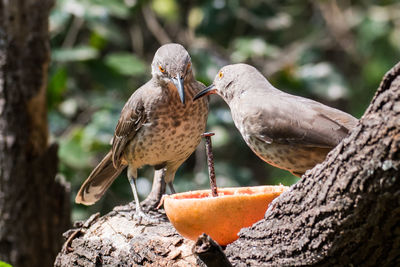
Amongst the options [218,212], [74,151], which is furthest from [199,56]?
[218,212]

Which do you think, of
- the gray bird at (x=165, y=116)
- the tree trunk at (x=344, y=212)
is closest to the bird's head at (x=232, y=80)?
the gray bird at (x=165, y=116)

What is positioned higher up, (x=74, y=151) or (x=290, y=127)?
(x=74, y=151)

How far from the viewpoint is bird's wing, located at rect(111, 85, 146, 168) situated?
363cm

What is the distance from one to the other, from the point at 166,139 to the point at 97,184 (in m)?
0.87

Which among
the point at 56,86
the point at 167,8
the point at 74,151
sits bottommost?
the point at 74,151

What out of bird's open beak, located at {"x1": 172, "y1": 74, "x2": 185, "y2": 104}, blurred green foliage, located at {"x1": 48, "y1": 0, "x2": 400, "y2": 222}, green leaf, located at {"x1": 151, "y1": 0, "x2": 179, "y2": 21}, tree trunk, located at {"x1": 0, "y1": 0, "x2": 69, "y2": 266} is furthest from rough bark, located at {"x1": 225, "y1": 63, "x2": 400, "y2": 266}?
green leaf, located at {"x1": 151, "y1": 0, "x2": 179, "y2": 21}

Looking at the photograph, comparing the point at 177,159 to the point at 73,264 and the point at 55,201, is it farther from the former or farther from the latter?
the point at 55,201

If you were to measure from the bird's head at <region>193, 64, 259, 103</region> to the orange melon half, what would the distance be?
0.74m

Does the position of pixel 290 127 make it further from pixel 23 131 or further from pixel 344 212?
pixel 23 131

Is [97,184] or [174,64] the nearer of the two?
[174,64]

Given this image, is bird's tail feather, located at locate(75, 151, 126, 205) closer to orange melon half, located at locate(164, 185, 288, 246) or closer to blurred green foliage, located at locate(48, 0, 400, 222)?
blurred green foliage, located at locate(48, 0, 400, 222)

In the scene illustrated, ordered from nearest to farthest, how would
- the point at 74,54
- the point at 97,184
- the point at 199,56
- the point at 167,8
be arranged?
the point at 97,184 → the point at 74,54 → the point at 199,56 → the point at 167,8

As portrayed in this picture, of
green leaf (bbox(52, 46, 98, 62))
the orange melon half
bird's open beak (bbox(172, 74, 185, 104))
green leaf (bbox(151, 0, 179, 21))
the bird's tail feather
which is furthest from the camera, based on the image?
green leaf (bbox(151, 0, 179, 21))

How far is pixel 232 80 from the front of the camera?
10.3ft
